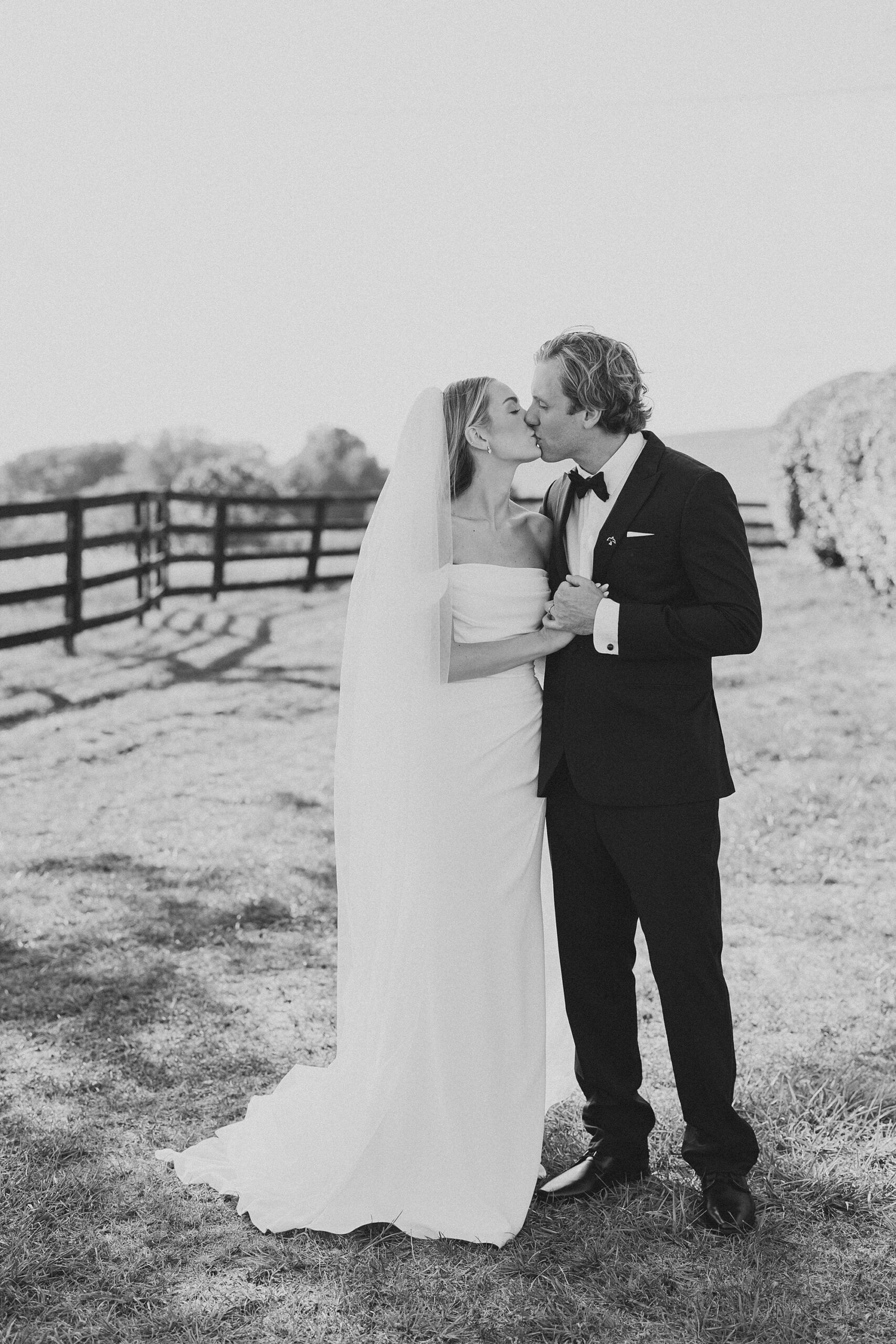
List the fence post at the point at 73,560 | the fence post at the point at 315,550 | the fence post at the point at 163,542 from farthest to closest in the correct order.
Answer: the fence post at the point at 315,550 < the fence post at the point at 163,542 < the fence post at the point at 73,560

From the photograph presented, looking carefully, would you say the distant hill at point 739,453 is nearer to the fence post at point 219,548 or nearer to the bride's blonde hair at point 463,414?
the fence post at point 219,548

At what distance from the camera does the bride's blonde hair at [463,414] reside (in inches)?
122

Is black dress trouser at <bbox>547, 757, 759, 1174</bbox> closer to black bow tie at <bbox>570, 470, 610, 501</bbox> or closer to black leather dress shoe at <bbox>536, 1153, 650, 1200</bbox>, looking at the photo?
black leather dress shoe at <bbox>536, 1153, 650, 1200</bbox>

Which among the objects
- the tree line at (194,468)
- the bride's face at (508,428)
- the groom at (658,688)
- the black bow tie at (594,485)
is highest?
the bride's face at (508,428)

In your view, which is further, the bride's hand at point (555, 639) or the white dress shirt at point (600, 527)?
the bride's hand at point (555, 639)

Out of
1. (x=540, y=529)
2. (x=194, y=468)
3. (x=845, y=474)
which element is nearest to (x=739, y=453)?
(x=845, y=474)

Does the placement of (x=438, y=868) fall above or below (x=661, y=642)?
below

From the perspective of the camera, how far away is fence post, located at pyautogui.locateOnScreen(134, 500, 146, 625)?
13.0 m

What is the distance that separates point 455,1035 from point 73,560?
8.81 m

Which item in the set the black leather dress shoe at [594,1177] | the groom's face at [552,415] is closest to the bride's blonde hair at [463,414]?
the groom's face at [552,415]

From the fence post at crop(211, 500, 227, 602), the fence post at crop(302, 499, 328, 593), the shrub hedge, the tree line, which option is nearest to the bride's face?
the shrub hedge

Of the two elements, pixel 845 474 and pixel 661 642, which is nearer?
pixel 661 642

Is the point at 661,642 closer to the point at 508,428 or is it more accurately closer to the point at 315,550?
the point at 508,428

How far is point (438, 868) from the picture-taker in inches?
122
